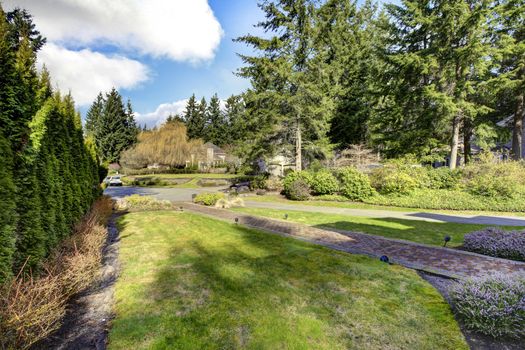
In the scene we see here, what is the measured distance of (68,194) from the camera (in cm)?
674

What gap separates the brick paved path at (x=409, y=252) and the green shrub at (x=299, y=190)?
8.72 metres

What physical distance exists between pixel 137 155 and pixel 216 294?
42046 mm

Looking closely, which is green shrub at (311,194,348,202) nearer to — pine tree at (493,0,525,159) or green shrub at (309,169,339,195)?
green shrub at (309,169,339,195)

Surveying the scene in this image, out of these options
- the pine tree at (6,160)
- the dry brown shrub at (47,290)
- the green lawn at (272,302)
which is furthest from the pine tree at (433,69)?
the pine tree at (6,160)

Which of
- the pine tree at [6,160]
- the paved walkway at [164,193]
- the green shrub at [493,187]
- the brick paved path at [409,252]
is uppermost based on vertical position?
the pine tree at [6,160]

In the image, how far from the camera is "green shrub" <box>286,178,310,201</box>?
60.6 ft

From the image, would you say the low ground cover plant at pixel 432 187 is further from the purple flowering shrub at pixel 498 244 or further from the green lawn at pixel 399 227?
the purple flowering shrub at pixel 498 244

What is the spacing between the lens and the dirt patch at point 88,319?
3217 mm

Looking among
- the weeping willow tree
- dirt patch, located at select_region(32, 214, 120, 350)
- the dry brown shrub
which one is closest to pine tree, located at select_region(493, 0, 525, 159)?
dirt patch, located at select_region(32, 214, 120, 350)

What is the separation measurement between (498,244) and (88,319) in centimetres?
896

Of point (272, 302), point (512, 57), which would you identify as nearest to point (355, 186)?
point (272, 302)

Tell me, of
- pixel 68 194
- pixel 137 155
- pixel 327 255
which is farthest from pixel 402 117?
pixel 137 155

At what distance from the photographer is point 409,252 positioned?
266 inches

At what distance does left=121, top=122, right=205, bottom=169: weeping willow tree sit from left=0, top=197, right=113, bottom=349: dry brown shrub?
118 ft
